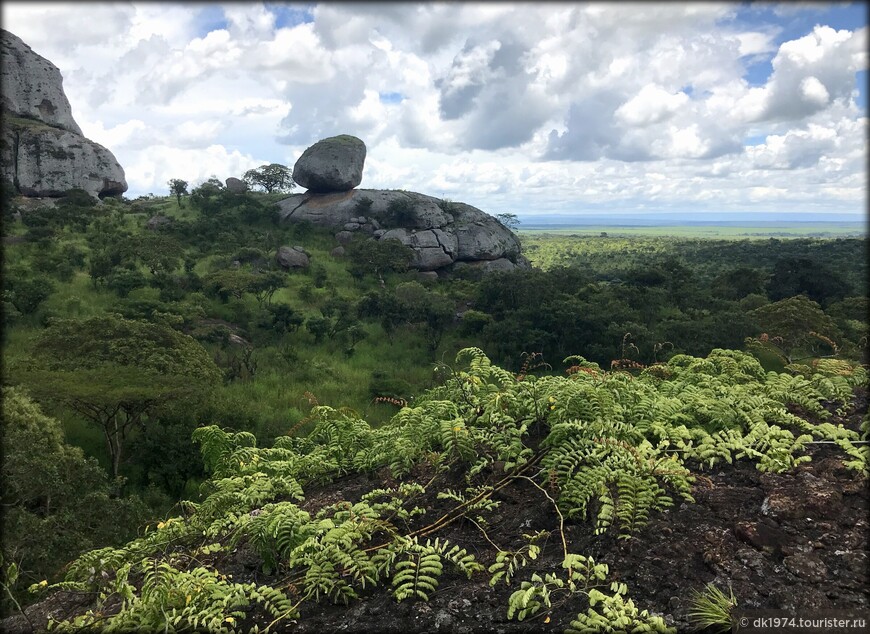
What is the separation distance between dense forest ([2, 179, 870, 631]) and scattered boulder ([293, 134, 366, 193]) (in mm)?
33288

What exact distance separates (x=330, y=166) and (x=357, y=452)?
54883mm

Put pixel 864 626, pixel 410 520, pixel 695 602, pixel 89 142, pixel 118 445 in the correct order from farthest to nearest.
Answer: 1. pixel 89 142
2. pixel 118 445
3. pixel 410 520
4. pixel 695 602
5. pixel 864 626

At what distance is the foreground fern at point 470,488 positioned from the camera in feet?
10.6

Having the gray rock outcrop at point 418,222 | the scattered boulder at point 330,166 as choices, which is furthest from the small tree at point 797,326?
the scattered boulder at point 330,166

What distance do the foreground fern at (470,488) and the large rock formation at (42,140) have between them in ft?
181

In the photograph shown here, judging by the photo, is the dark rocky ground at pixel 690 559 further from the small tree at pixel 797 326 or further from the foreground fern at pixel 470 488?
the small tree at pixel 797 326

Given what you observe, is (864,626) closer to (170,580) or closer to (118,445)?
(170,580)

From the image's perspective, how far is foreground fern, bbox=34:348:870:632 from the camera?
322 centimetres

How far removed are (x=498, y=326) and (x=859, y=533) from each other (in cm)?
2470

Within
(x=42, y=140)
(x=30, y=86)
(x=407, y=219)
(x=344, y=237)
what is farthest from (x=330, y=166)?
(x=30, y=86)

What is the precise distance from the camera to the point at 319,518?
416 cm

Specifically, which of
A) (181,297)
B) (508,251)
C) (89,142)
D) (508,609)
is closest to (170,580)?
(508,609)

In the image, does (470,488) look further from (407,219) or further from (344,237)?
(407,219)

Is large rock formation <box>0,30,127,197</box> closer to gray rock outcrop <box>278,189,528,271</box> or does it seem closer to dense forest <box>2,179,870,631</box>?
gray rock outcrop <box>278,189,528,271</box>
